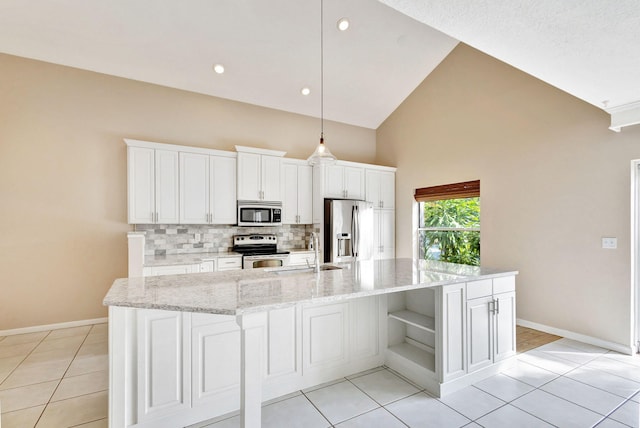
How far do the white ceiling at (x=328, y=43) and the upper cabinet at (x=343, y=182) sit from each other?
3.71 feet

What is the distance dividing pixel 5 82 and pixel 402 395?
5362 millimetres

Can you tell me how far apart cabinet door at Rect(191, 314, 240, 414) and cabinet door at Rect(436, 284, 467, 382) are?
1489 millimetres

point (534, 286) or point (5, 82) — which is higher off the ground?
point (5, 82)

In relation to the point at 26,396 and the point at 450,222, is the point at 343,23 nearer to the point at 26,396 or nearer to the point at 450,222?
the point at 450,222

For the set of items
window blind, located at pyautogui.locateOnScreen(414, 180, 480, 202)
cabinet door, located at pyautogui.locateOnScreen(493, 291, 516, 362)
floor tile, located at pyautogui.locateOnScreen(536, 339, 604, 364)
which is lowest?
floor tile, located at pyautogui.locateOnScreen(536, 339, 604, 364)

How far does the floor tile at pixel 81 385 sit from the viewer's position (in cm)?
230

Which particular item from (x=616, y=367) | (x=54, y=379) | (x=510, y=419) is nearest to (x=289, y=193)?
(x=54, y=379)

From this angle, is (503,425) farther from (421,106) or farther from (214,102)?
(214,102)

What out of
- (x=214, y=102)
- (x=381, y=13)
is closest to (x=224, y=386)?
(x=214, y=102)

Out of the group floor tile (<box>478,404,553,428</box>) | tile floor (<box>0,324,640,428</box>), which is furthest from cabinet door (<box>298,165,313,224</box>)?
floor tile (<box>478,404,553,428</box>)

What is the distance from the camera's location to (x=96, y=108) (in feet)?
12.8

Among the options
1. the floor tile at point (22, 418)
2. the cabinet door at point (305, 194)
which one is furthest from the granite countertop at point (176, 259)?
the floor tile at point (22, 418)

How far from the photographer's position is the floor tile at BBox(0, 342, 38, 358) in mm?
3006

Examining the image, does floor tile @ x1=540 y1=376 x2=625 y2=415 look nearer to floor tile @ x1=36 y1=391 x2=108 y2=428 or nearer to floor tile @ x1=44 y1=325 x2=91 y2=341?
floor tile @ x1=36 y1=391 x2=108 y2=428
